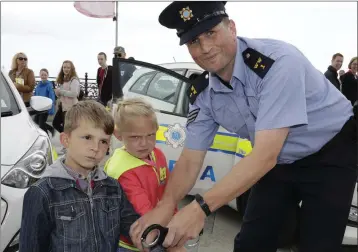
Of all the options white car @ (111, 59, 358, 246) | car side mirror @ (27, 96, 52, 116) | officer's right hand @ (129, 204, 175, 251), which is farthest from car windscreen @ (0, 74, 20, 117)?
officer's right hand @ (129, 204, 175, 251)

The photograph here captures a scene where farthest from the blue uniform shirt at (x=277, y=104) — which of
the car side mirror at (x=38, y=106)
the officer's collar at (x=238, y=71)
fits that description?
the car side mirror at (x=38, y=106)

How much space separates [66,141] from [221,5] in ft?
2.72

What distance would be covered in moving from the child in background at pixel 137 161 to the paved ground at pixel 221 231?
1.54 meters

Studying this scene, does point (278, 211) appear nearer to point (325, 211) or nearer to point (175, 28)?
point (325, 211)

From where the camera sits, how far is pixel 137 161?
5.54 feet

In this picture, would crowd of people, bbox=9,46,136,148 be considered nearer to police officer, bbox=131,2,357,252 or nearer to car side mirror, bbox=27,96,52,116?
car side mirror, bbox=27,96,52,116

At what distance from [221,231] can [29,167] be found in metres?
1.86

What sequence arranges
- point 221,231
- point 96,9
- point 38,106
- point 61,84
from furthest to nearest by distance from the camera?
1. point 96,9
2. point 61,84
3. point 221,231
4. point 38,106

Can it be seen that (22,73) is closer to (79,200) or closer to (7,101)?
(7,101)

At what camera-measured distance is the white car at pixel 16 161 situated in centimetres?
208

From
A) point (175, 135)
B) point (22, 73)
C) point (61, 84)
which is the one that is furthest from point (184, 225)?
point (61, 84)

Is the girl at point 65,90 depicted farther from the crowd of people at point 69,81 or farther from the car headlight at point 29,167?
the car headlight at point 29,167

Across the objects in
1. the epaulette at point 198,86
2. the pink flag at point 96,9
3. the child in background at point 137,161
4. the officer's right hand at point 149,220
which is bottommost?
the officer's right hand at point 149,220

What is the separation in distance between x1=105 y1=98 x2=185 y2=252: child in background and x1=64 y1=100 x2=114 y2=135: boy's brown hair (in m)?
0.16
